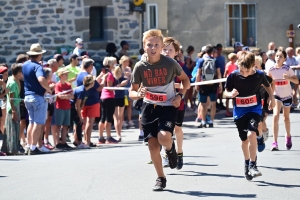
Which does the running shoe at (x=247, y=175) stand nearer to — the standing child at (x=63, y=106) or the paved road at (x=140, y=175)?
the paved road at (x=140, y=175)

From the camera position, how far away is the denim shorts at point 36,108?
1427 cm

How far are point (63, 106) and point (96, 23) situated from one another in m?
9.19

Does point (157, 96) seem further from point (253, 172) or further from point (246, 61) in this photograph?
point (253, 172)

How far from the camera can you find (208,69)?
1880cm

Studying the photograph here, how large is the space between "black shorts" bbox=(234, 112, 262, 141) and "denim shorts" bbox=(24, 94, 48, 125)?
16.6 feet

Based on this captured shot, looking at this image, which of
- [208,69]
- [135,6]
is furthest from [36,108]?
[135,6]

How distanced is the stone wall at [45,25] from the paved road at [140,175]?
9.08 meters

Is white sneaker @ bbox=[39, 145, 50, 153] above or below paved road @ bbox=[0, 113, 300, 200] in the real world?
below

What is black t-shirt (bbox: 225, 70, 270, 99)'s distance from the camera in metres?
10.2

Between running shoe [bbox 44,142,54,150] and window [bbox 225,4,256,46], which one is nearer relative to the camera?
running shoe [bbox 44,142,54,150]

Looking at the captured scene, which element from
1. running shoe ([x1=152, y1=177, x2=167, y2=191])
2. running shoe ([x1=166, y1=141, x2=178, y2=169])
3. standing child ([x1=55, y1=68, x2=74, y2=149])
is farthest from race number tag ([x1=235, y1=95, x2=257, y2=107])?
standing child ([x1=55, y1=68, x2=74, y2=149])

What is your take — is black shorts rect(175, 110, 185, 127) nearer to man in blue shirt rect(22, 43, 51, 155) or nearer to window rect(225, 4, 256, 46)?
man in blue shirt rect(22, 43, 51, 155)

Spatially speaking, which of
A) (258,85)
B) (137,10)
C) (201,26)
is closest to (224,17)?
(201,26)

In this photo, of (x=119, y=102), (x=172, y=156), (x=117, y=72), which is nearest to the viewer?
(x=172, y=156)
